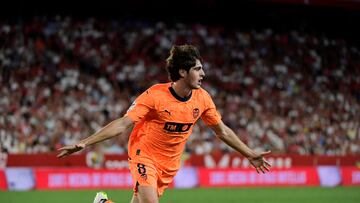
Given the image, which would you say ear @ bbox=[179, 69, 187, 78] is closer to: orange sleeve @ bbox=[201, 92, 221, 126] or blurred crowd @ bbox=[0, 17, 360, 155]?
orange sleeve @ bbox=[201, 92, 221, 126]

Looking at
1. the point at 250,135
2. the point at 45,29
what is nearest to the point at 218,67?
the point at 250,135

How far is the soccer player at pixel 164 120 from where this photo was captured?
8.12 meters

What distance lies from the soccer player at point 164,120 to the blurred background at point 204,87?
8563 millimetres

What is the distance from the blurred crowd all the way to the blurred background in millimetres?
53

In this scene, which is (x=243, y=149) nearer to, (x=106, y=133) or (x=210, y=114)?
(x=210, y=114)

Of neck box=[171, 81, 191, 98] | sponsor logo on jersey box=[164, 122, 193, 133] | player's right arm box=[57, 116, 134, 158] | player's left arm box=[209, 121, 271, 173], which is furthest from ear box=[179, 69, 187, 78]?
player's left arm box=[209, 121, 271, 173]

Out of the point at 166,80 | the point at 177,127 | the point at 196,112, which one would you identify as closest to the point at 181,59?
the point at 196,112

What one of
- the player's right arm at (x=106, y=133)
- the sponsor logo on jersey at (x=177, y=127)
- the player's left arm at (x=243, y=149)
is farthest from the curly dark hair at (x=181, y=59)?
the player's left arm at (x=243, y=149)

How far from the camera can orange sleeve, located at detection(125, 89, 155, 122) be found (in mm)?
8031

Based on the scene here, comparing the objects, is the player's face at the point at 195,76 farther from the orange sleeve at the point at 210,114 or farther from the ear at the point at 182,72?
the orange sleeve at the point at 210,114

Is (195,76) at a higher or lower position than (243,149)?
higher

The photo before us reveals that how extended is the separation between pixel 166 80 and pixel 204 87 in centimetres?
156

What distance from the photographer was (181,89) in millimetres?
8328

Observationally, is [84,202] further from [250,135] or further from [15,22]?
[15,22]
